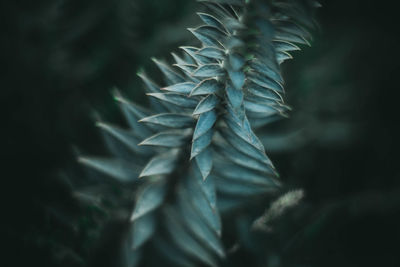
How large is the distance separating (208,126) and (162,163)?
25cm

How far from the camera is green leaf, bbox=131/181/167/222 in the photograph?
41.6 inches

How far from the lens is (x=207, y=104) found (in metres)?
0.88

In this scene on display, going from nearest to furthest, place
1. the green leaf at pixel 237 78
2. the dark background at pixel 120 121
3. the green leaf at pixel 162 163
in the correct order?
the green leaf at pixel 237 78 → the green leaf at pixel 162 163 → the dark background at pixel 120 121

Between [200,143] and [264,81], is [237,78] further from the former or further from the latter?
[200,143]

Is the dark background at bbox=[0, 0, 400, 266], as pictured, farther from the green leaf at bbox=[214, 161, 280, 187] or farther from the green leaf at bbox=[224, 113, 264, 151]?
the green leaf at bbox=[224, 113, 264, 151]

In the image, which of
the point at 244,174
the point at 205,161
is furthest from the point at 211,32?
the point at 244,174

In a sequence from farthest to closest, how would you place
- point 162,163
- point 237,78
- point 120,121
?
point 120,121 < point 162,163 < point 237,78

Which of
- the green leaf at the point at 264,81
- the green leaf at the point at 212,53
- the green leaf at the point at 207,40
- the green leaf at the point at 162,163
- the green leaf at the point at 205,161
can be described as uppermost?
the green leaf at the point at 207,40

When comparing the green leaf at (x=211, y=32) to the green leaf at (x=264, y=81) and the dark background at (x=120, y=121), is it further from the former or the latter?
the dark background at (x=120, y=121)

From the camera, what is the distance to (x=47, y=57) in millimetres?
1630

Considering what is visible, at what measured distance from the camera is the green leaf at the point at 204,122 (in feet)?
2.87

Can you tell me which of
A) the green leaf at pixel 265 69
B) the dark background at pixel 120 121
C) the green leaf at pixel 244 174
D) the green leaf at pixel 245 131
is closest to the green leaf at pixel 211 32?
the green leaf at pixel 265 69

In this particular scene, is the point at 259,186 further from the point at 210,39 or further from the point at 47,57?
the point at 47,57

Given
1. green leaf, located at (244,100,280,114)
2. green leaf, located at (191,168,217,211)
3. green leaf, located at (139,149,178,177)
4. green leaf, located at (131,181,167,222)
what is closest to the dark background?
green leaf, located at (131,181,167,222)
